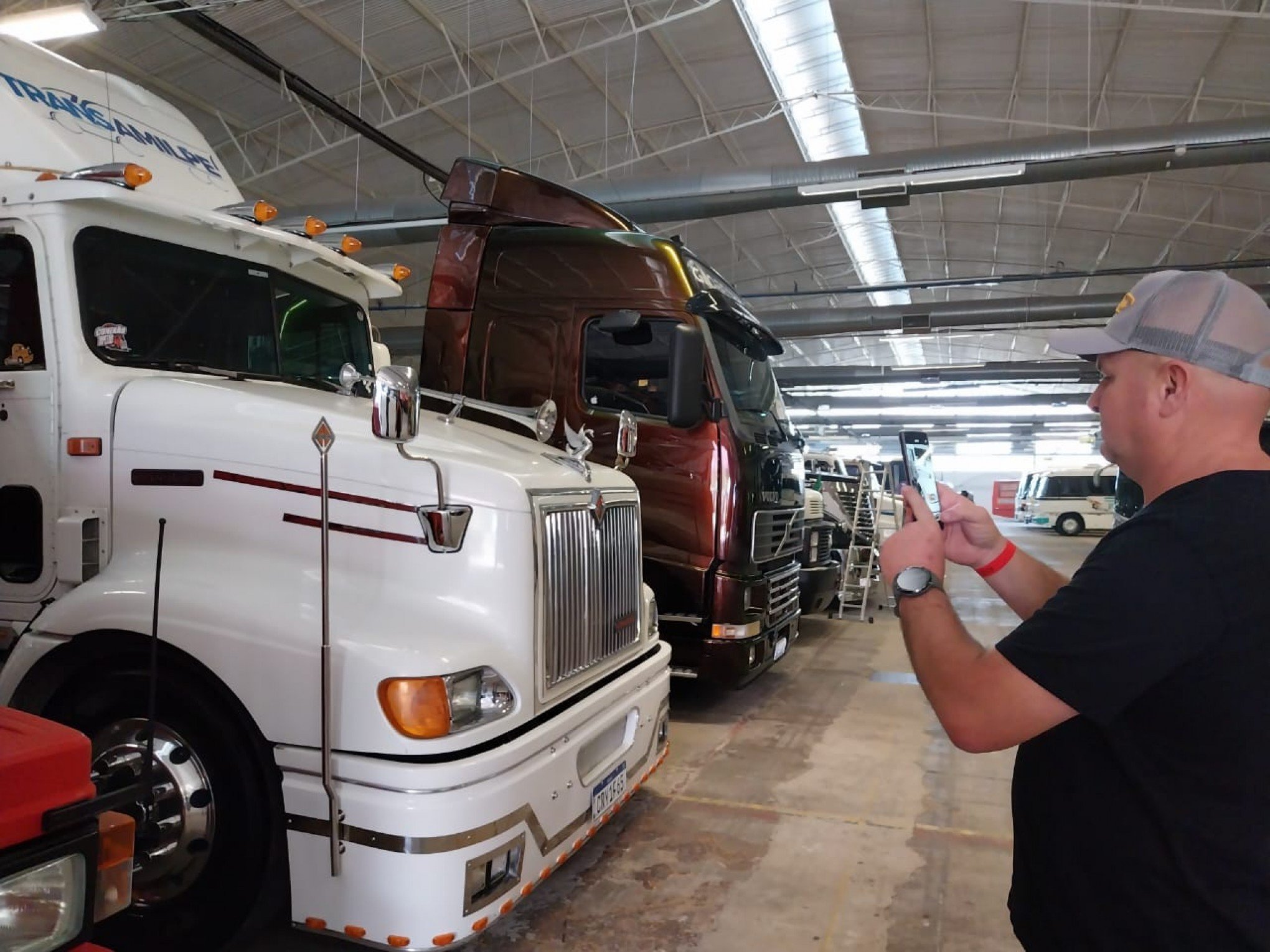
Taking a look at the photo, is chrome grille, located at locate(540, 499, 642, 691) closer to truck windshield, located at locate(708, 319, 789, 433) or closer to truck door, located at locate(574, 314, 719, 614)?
truck door, located at locate(574, 314, 719, 614)

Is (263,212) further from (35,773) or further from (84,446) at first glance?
(35,773)

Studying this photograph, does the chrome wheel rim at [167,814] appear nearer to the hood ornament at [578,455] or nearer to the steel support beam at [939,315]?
the hood ornament at [578,455]

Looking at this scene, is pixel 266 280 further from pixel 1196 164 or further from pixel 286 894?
pixel 1196 164

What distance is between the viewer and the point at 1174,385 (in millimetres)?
1365

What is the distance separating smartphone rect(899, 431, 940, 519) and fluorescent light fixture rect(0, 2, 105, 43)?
7355 mm

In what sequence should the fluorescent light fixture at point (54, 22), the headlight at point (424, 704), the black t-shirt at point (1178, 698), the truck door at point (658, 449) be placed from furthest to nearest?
the fluorescent light fixture at point (54, 22) → the truck door at point (658, 449) → the headlight at point (424, 704) → the black t-shirt at point (1178, 698)

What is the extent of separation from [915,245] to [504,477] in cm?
2039

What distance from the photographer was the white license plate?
303 centimetres

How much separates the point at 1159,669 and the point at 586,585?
2.07 m

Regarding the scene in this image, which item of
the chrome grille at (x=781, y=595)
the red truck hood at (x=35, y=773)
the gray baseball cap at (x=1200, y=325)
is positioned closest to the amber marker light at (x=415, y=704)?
the red truck hood at (x=35, y=773)

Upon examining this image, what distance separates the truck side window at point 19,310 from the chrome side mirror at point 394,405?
1596 millimetres

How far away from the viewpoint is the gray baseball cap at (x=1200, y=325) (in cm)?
131

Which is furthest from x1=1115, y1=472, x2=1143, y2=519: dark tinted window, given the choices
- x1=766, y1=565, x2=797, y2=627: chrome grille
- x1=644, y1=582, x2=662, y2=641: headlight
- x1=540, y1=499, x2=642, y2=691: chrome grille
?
x1=540, y1=499, x2=642, y2=691: chrome grille

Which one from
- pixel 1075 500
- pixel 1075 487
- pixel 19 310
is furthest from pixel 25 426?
pixel 1075 487
